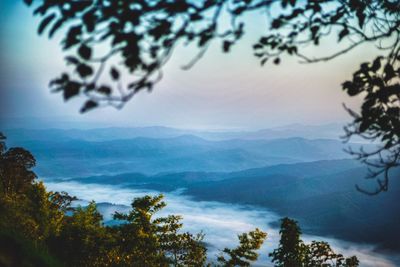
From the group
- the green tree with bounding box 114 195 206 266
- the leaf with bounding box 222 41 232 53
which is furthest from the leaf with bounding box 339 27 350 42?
the green tree with bounding box 114 195 206 266

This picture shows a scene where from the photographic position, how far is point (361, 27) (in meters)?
4.52

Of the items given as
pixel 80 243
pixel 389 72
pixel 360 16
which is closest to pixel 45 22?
pixel 389 72

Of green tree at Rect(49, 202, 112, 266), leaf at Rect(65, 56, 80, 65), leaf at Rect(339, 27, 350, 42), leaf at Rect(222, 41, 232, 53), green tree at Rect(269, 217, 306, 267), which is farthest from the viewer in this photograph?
green tree at Rect(269, 217, 306, 267)

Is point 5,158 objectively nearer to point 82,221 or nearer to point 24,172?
point 24,172

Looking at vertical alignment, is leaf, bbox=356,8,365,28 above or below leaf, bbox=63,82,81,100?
above

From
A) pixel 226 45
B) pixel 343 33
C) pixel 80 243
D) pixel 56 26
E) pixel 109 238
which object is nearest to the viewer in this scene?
pixel 56 26

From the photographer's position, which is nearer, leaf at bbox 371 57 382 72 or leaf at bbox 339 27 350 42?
leaf at bbox 371 57 382 72

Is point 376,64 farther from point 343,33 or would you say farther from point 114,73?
point 114,73

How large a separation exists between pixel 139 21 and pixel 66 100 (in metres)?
0.94

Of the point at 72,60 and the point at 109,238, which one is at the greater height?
the point at 72,60

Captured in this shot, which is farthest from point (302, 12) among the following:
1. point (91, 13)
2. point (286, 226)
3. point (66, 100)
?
point (286, 226)

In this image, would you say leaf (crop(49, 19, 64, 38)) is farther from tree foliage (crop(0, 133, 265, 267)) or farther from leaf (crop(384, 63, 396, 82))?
tree foliage (crop(0, 133, 265, 267))

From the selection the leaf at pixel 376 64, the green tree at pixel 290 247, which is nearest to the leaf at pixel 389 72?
the leaf at pixel 376 64

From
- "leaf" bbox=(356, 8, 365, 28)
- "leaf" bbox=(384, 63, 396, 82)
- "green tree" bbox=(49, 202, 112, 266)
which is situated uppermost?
"leaf" bbox=(356, 8, 365, 28)
